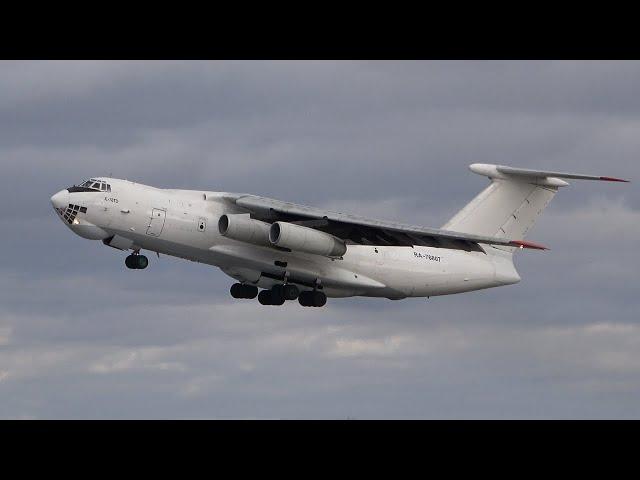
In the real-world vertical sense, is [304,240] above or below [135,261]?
above

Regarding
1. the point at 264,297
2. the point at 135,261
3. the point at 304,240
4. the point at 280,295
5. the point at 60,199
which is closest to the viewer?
the point at 60,199

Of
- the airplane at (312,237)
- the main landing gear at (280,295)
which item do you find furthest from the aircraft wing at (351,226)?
the main landing gear at (280,295)

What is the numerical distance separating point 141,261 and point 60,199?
2046 millimetres

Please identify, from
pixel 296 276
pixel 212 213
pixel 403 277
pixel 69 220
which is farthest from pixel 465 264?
pixel 69 220

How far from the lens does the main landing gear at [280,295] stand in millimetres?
31922

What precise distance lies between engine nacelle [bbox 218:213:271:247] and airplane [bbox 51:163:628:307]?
0.07 ft

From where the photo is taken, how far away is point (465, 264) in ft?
110

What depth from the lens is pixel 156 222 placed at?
29.9m

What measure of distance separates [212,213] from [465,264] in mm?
6121

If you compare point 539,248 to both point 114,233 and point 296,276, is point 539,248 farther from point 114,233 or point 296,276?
point 114,233

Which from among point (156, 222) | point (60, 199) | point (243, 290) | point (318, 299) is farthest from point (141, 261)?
point (318, 299)

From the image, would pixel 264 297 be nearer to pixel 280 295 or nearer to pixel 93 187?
pixel 280 295

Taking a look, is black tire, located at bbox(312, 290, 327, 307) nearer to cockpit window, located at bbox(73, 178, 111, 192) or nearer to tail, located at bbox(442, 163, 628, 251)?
tail, located at bbox(442, 163, 628, 251)

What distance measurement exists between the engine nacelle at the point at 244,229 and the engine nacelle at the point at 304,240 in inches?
Answer: 7.5
